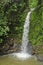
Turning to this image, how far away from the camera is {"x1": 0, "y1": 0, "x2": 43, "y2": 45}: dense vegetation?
1531 cm

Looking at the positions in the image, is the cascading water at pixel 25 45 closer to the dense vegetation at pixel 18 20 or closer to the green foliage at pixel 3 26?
the dense vegetation at pixel 18 20

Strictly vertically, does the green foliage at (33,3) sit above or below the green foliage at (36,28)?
above

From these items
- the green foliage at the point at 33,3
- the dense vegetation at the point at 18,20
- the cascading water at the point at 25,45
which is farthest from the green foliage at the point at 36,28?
the green foliage at the point at 33,3

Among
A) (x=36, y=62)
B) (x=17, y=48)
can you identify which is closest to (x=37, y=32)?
(x=17, y=48)

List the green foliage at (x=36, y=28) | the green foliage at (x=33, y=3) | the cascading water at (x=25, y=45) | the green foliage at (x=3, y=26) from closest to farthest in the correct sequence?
the cascading water at (x=25, y=45), the green foliage at (x=36, y=28), the green foliage at (x=3, y=26), the green foliage at (x=33, y=3)

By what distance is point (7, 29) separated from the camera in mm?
15492

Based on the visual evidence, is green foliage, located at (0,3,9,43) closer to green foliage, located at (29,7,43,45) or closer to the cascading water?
the cascading water

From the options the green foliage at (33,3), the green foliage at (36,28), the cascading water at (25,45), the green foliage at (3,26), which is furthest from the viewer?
the green foliage at (33,3)

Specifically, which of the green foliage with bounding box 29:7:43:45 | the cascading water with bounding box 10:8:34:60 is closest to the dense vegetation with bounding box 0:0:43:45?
the green foliage with bounding box 29:7:43:45

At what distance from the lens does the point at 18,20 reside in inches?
657

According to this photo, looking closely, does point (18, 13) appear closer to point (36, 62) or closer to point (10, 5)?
point (10, 5)

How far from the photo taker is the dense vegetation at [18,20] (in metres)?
15.3

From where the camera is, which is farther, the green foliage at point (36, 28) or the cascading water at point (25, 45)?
the green foliage at point (36, 28)

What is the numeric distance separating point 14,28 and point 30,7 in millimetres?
1870
